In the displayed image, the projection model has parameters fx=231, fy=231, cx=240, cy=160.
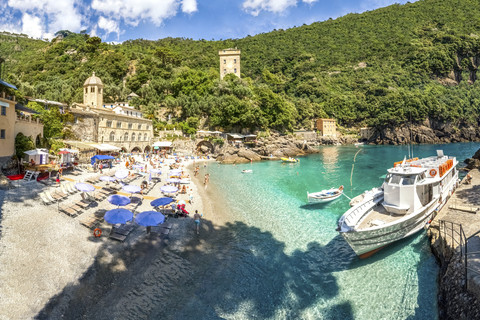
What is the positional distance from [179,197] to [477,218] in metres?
20.7

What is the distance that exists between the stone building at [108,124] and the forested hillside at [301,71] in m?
8.98

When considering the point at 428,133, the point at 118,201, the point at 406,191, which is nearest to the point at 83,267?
the point at 118,201

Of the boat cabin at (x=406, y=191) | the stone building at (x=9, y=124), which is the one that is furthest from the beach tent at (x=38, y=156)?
the boat cabin at (x=406, y=191)

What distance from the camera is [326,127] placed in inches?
3930

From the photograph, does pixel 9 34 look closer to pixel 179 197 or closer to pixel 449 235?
pixel 179 197

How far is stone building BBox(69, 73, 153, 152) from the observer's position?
3703 cm

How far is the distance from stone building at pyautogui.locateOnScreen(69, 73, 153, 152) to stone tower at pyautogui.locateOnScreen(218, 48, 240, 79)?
41667 mm

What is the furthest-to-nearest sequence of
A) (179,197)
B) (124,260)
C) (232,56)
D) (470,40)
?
(470,40)
(232,56)
(179,197)
(124,260)

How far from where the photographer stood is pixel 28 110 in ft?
83.9

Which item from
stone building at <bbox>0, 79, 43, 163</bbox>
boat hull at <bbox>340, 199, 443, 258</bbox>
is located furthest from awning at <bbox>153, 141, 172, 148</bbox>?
boat hull at <bbox>340, 199, 443, 258</bbox>

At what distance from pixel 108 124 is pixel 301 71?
386ft

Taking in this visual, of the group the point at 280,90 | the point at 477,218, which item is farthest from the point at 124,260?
the point at 280,90

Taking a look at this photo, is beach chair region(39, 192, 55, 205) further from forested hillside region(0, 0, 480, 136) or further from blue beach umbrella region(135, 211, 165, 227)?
forested hillside region(0, 0, 480, 136)

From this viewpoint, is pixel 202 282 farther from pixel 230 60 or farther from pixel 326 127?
pixel 326 127
